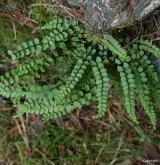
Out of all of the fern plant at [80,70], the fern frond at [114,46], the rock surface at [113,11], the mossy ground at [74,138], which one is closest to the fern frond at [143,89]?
the fern plant at [80,70]

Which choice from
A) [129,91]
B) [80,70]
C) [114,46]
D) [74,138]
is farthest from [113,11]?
[74,138]

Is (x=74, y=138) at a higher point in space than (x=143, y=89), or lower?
lower

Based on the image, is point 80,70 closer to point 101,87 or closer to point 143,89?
point 101,87

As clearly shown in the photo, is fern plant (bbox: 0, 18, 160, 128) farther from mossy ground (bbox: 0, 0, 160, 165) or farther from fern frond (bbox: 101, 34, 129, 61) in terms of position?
mossy ground (bbox: 0, 0, 160, 165)

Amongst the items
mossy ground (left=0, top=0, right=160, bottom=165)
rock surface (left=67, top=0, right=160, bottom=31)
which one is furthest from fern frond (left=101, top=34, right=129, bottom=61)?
mossy ground (left=0, top=0, right=160, bottom=165)

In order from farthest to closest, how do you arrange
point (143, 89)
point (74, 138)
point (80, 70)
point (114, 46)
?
point (74, 138)
point (143, 89)
point (80, 70)
point (114, 46)

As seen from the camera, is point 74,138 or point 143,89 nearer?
point 143,89

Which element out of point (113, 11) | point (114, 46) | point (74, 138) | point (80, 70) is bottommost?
point (74, 138)
